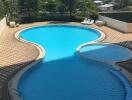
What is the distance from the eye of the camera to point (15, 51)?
59.5 feet

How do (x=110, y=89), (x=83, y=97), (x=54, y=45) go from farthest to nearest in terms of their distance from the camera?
(x=54, y=45), (x=110, y=89), (x=83, y=97)

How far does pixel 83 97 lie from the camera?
462 inches

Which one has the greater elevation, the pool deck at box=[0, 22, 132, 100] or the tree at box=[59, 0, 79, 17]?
the tree at box=[59, 0, 79, 17]

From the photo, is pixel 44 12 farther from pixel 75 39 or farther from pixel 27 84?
pixel 27 84

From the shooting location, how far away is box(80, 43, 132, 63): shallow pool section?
16480 millimetres

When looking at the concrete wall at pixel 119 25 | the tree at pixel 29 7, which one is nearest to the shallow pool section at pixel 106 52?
the concrete wall at pixel 119 25

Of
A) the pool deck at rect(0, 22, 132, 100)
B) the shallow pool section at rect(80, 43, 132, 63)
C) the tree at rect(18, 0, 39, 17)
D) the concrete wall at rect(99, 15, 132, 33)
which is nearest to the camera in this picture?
the pool deck at rect(0, 22, 132, 100)

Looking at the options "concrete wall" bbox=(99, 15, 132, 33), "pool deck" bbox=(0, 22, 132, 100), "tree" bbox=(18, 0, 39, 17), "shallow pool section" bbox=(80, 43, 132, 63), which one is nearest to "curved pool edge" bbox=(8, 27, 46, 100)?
"pool deck" bbox=(0, 22, 132, 100)

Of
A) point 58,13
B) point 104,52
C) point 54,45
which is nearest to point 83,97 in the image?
point 104,52

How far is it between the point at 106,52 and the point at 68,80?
17.7 ft

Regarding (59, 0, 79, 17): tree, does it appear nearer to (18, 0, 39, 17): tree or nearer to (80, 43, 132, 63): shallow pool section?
→ (18, 0, 39, 17): tree

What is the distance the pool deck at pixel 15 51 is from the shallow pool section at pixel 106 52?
100cm

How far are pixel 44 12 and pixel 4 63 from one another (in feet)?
58.1

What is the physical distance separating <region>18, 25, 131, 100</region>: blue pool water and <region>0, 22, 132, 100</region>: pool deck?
2.69 ft
